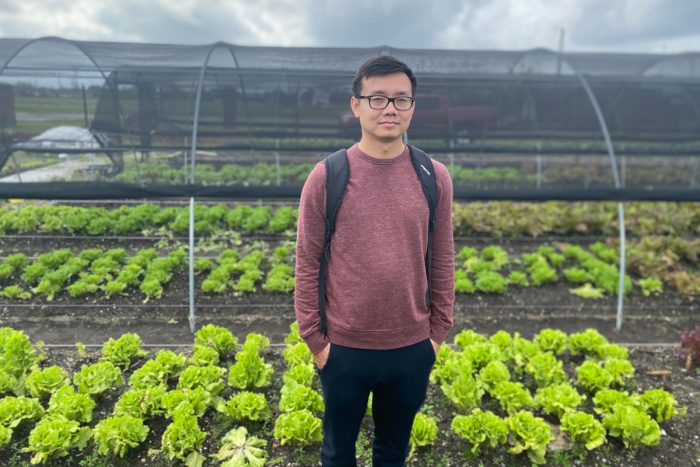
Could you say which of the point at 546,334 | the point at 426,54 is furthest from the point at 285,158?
the point at 546,334

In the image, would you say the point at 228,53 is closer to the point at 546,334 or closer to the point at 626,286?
the point at 546,334

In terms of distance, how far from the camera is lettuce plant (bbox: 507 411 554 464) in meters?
3.29

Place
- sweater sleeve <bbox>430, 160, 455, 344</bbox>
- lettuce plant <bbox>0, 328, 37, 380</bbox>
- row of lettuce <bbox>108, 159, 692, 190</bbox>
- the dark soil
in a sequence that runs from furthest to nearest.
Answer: row of lettuce <bbox>108, 159, 692, 190</bbox> < the dark soil < lettuce plant <bbox>0, 328, 37, 380</bbox> < sweater sleeve <bbox>430, 160, 455, 344</bbox>

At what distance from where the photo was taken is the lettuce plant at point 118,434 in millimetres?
3172

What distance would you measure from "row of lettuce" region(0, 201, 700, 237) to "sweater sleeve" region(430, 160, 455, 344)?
582cm

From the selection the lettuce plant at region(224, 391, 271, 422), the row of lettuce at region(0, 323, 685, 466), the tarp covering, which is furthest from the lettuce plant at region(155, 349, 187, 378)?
the tarp covering

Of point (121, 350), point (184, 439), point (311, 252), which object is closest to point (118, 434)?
point (184, 439)

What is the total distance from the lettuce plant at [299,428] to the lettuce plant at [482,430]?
43.0 inches

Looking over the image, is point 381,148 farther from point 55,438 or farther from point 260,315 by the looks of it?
point 260,315

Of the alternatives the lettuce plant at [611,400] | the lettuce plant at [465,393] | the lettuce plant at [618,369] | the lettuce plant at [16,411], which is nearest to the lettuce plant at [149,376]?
the lettuce plant at [16,411]

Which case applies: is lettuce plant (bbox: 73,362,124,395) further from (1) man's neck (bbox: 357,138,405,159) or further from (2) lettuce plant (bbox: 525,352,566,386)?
(2) lettuce plant (bbox: 525,352,566,386)

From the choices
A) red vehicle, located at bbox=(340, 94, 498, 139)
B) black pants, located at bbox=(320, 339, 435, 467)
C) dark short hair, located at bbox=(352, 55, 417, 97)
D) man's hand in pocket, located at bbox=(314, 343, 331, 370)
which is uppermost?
red vehicle, located at bbox=(340, 94, 498, 139)

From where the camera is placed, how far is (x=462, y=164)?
9516 millimetres

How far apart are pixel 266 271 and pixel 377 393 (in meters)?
4.75
